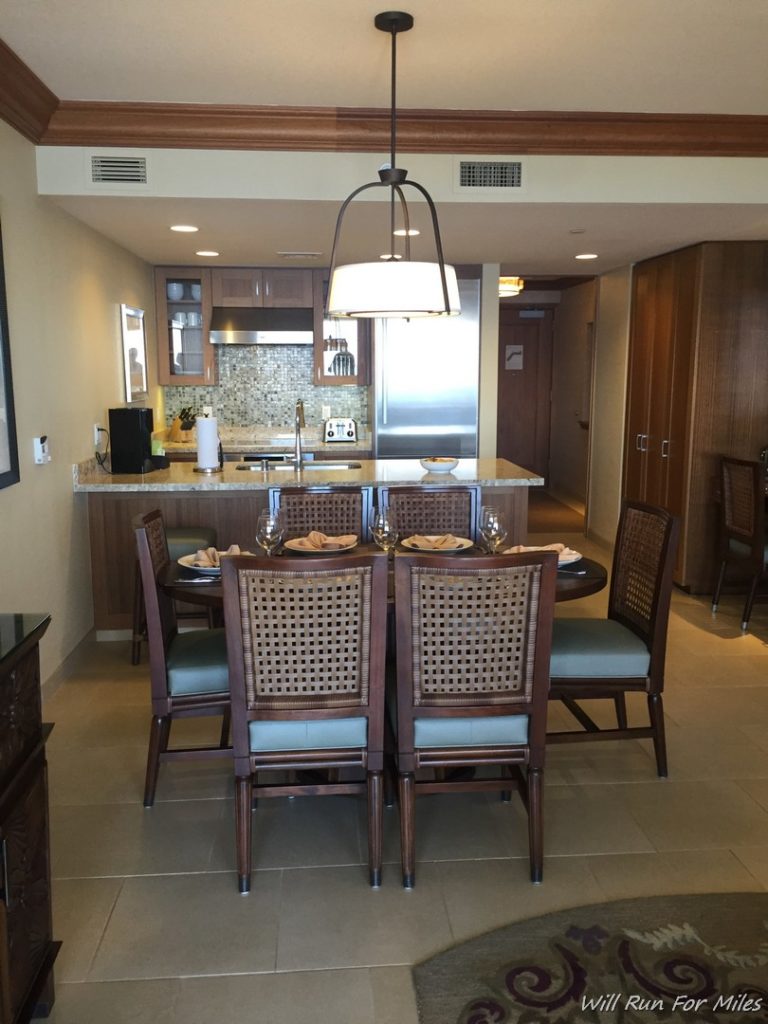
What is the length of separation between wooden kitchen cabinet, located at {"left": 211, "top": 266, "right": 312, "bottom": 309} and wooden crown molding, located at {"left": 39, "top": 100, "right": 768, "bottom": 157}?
2825 mm

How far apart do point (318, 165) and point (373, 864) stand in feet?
9.61

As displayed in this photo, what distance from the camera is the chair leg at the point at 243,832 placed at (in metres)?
2.32

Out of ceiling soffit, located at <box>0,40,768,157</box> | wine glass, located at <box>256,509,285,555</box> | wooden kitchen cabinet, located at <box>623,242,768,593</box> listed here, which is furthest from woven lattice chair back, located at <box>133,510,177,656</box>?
wooden kitchen cabinet, located at <box>623,242,768,593</box>

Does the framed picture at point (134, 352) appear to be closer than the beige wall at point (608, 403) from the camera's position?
Yes

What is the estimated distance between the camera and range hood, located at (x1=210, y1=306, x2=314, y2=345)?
6.40 meters

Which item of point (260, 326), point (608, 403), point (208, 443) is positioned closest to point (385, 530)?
point (208, 443)

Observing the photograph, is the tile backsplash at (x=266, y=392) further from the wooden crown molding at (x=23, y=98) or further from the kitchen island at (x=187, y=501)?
the wooden crown molding at (x=23, y=98)

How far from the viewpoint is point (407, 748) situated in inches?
92.0

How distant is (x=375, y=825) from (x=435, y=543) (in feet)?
3.85

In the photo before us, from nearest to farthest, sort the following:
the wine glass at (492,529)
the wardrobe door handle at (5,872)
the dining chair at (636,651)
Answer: the wardrobe door handle at (5,872) < the dining chair at (636,651) < the wine glass at (492,529)

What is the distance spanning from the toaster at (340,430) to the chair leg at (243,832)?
14.7ft

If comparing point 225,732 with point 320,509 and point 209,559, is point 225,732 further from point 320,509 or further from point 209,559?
point 320,509

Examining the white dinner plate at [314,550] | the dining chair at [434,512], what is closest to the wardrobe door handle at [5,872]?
the white dinner plate at [314,550]

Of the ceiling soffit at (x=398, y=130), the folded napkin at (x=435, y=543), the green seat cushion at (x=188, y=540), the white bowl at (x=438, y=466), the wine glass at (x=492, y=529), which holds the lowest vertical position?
the green seat cushion at (x=188, y=540)
